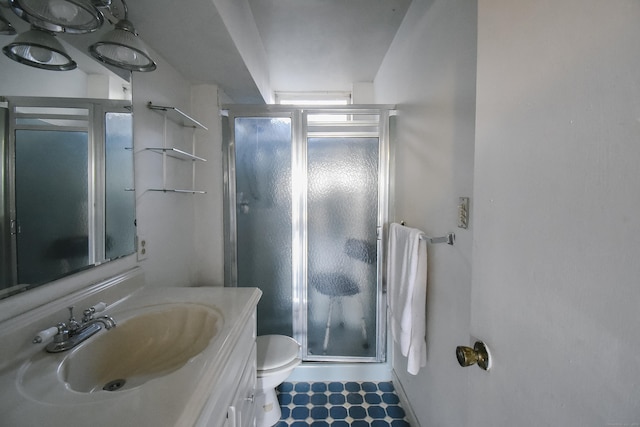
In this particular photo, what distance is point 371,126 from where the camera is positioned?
1.90 metres

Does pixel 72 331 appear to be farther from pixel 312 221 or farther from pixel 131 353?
pixel 312 221

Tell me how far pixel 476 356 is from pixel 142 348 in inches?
45.2

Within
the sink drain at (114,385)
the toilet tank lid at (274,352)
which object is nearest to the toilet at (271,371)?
the toilet tank lid at (274,352)

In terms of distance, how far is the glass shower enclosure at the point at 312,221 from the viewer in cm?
188

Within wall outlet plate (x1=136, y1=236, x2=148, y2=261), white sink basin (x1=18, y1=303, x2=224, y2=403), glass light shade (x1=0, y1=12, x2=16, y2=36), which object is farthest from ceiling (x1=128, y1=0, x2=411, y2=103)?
white sink basin (x1=18, y1=303, x2=224, y2=403)

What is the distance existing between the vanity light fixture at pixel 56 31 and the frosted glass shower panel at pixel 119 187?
233 millimetres

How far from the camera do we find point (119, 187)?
3.58 ft

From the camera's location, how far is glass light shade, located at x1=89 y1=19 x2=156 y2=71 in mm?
897

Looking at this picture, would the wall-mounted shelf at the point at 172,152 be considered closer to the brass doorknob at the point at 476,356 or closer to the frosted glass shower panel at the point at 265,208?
the frosted glass shower panel at the point at 265,208

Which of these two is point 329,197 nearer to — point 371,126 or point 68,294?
point 371,126

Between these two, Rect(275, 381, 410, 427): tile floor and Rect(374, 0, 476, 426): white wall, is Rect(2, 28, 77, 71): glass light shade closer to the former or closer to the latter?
Rect(374, 0, 476, 426): white wall

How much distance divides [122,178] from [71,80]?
0.40 meters

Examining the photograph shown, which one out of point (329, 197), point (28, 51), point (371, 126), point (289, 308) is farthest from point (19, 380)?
point (371, 126)

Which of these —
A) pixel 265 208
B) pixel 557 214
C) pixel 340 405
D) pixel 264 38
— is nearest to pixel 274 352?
pixel 340 405
